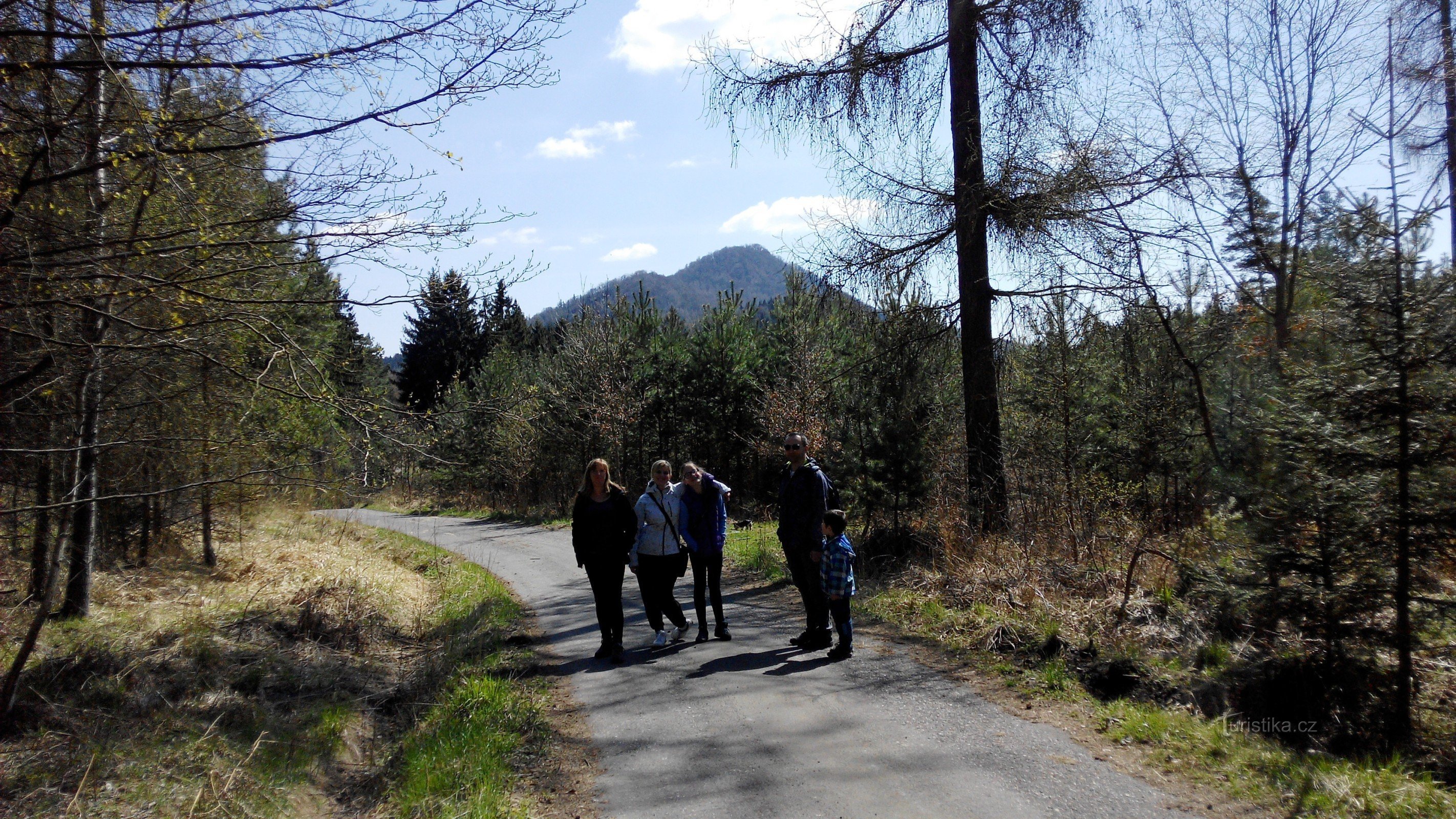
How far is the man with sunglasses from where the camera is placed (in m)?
7.95

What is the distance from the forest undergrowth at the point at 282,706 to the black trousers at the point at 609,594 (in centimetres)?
81

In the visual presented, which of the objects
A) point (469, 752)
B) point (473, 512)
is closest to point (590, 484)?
point (469, 752)

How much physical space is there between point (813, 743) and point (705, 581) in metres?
3.27

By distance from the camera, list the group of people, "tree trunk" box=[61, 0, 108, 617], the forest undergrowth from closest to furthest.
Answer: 1. "tree trunk" box=[61, 0, 108, 617]
2. the forest undergrowth
3. the group of people

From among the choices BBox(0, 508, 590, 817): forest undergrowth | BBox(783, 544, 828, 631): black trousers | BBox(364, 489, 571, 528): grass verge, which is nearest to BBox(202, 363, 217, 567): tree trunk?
BBox(0, 508, 590, 817): forest undergrowth

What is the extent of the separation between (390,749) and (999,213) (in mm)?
10076

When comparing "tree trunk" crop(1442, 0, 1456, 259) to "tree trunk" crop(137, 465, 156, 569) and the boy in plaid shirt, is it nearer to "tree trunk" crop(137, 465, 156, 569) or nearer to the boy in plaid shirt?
the boy in plaid shirt

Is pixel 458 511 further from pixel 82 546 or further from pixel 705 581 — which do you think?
pixel 705 581

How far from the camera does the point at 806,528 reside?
26.3ft

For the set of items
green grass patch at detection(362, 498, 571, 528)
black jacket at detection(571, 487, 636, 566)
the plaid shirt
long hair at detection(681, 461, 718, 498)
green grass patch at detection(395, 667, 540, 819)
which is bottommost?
green grass patch at detection(362, 498, 571, 528)

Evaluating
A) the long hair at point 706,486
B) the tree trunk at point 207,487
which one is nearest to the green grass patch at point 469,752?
the long hair at point 706,486

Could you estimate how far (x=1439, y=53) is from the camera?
13.0 m

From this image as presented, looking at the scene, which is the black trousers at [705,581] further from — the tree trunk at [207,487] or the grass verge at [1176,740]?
the tree trunk at [207,487]

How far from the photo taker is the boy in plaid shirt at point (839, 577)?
25.1ft
